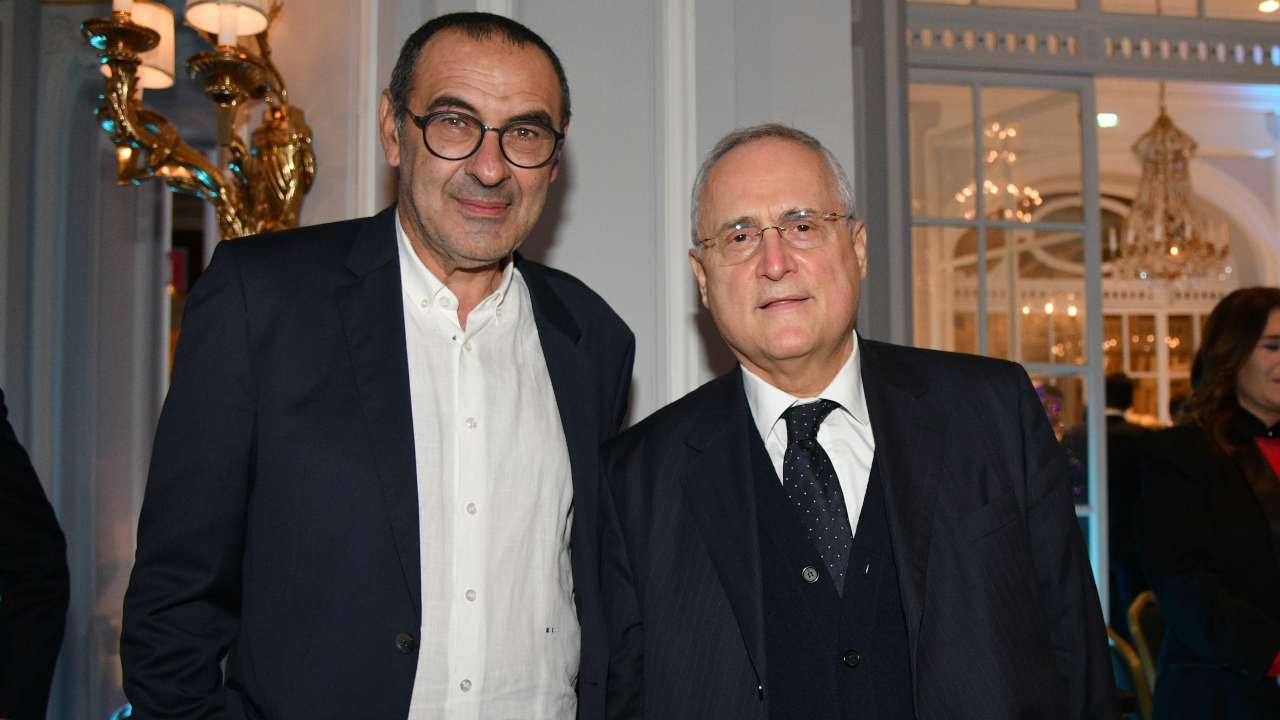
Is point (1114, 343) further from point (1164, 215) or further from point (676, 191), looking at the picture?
point (676, 191)

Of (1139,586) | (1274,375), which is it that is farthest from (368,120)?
(1139,586)

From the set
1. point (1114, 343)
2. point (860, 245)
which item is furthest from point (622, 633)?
point (1114, 343)

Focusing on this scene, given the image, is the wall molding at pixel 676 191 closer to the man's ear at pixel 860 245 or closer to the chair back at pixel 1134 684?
the man's ear at pixel 860 245

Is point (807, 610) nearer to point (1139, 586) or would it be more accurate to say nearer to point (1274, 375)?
point (1274, 375)

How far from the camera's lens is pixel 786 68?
6.82 feet

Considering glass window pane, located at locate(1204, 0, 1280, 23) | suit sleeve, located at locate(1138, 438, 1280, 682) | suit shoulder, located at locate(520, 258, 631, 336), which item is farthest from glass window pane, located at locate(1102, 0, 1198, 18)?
suit shoulder, located at locate(520, 258, 631, 336)

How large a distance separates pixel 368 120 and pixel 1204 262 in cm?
847

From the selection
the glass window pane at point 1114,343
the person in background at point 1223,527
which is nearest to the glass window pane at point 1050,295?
the person in background at point 1223,527

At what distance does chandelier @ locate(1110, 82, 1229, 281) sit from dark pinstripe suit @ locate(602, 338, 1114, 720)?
25.0 feet

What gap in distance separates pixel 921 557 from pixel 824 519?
0.49 ft

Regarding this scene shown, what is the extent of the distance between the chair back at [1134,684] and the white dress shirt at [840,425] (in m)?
2.60

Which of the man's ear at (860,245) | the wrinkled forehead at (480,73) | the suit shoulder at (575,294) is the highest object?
the wrinkled forehead at (480,73)

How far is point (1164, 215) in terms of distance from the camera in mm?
8250

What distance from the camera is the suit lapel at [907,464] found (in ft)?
4.59
